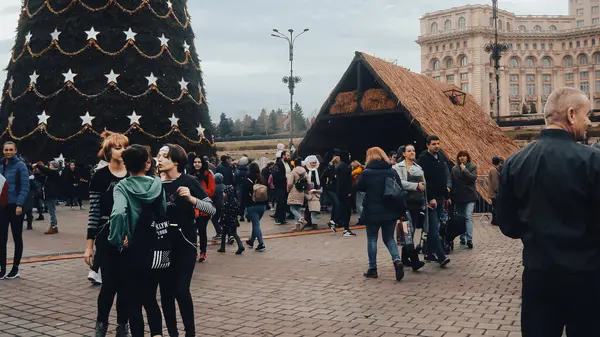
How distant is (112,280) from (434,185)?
227 inches

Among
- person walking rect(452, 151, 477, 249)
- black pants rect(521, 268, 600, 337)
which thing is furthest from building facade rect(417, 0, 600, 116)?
black pants rect(521, 268, 600, 337)

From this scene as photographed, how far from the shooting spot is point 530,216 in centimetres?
308

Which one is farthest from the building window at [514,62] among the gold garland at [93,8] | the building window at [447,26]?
the gold garland at [93,8]

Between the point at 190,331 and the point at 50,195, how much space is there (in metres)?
10.8

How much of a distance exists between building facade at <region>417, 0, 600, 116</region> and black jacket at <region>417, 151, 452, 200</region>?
117099 mm

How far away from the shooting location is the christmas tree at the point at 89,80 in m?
19.9

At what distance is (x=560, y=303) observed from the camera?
298cm

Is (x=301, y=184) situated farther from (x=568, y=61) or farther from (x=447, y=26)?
(x=568, y=61)

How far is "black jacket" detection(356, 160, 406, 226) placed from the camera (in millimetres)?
8008

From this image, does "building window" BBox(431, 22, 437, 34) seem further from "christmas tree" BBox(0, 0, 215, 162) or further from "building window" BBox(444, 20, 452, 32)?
"christmas tree" BBox(0, 0, 215, 162)

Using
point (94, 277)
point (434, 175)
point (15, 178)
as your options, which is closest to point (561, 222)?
point (434, 175)

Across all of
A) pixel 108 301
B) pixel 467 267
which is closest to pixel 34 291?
pixel 108 301

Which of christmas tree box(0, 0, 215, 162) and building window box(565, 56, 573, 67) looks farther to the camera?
building window box(565, 56, 573, 67)

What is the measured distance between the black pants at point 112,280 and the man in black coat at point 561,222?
2849mm
